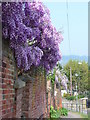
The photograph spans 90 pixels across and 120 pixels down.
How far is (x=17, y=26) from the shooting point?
4031mm

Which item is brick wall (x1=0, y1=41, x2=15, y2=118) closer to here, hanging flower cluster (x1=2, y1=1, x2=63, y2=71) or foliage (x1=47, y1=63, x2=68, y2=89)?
hanging flower cluster (x1=2, y1=1, x2=63, y2=71)

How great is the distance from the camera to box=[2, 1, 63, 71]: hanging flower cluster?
3.86m

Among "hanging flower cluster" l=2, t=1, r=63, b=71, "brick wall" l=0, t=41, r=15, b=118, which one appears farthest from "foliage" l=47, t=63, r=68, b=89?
"brick wall" l=0, t=41, r=15, b=118

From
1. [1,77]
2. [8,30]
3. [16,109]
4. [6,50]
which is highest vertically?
[8,30]

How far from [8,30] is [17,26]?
0.56 feet

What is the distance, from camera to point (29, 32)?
445 cm

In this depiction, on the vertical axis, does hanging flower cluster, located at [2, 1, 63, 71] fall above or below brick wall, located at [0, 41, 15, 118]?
above

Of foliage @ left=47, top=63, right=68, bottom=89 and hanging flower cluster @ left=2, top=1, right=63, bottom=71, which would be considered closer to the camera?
hanging flower cluster @ left=2, top=1, right=63, bottom=71

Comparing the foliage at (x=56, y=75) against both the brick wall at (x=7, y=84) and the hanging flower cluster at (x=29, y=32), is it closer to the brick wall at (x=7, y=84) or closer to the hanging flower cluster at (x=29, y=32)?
the hanging flower cluster at (x=29, y=32)

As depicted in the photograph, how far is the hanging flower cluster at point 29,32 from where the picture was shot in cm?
386

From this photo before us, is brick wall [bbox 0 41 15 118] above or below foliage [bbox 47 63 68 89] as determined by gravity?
below

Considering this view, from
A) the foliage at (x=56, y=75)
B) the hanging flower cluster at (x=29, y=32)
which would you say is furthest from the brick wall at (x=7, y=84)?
the foliage at (x=56, y=75)

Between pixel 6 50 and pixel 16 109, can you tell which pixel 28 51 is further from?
pixel 16 109

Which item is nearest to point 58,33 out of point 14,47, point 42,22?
point 42,22
